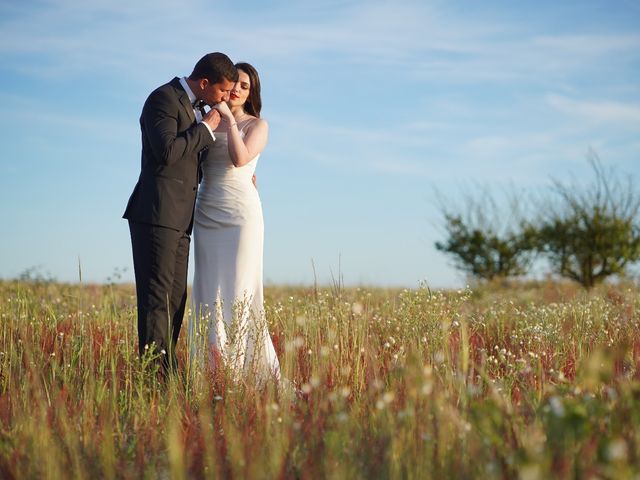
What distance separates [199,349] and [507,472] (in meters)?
3.50

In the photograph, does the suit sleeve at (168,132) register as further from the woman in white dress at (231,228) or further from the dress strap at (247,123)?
the dress strap at (247,123)

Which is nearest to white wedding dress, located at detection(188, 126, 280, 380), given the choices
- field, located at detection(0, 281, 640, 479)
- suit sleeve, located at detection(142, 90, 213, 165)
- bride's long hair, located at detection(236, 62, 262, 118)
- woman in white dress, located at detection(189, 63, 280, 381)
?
woman in white dress, located at detection(189, 63, 280, 381)

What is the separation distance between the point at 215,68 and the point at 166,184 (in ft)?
3.62

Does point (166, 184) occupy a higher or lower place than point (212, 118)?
lower

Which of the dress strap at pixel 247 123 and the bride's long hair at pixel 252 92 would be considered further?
the bride's long hair at pixel 252 92

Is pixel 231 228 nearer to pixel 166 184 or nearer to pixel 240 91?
pixel 166 184

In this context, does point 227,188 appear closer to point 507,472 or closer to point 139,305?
point 139,305

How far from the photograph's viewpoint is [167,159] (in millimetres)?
6141

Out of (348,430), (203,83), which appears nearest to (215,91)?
(203,83)

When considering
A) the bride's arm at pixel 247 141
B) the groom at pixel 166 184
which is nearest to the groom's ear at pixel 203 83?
the groom at pixel 166 184

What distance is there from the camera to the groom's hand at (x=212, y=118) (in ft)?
21.2

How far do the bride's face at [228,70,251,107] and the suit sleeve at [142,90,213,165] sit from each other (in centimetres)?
73

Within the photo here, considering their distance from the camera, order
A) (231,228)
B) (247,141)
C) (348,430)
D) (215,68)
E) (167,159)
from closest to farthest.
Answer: (348,430) < (167,159) < (215,68) < (247,141) < (231,228)

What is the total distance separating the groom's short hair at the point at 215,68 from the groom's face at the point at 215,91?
40mm
